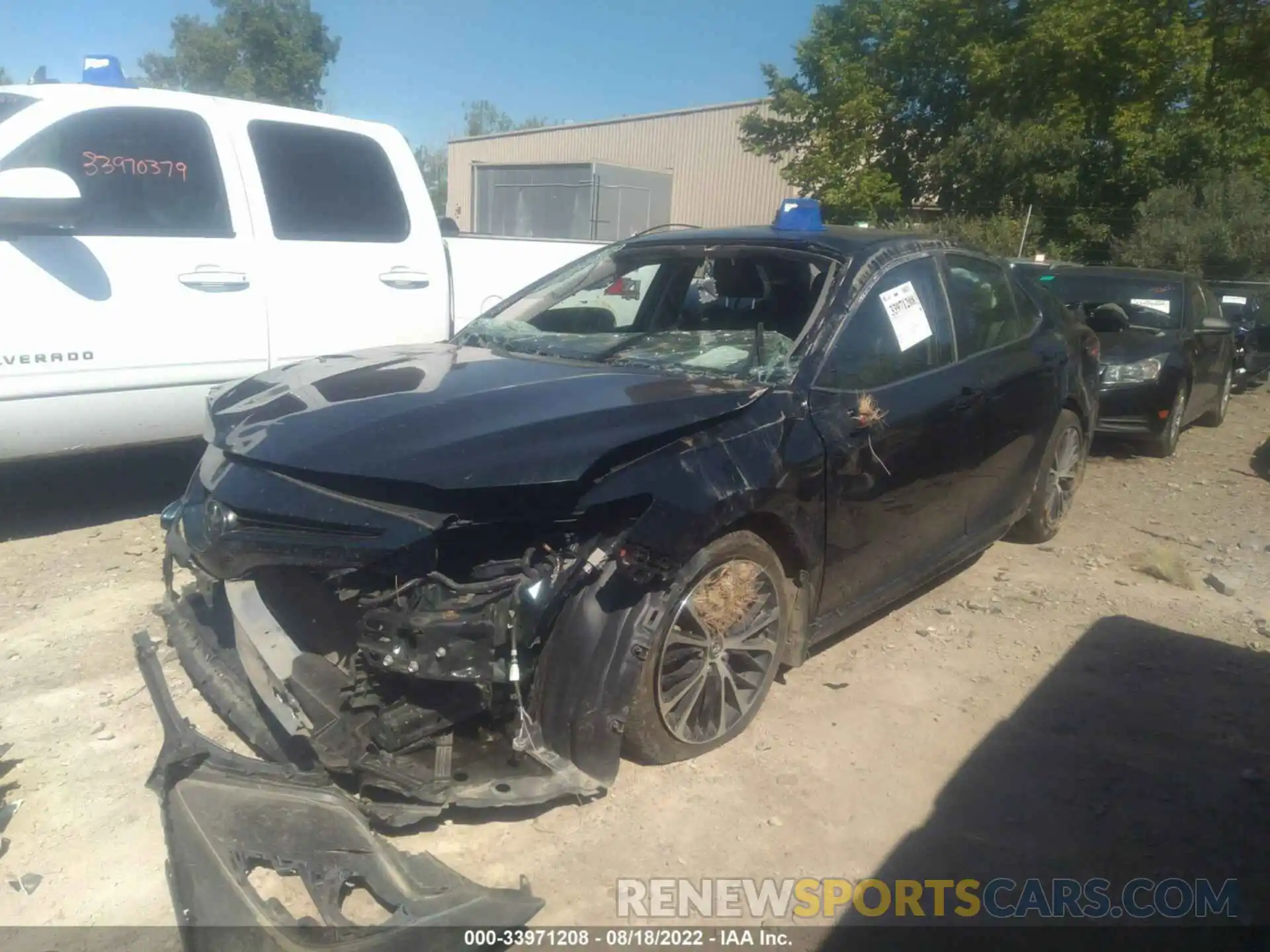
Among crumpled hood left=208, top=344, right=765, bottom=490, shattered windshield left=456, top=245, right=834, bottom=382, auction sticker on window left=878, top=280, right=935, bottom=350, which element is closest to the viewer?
crumpled hood left=208, top=344, right=765, bottom=490

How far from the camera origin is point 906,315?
152 inches

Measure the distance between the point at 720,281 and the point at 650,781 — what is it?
2.17 m

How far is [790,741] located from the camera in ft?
11.1

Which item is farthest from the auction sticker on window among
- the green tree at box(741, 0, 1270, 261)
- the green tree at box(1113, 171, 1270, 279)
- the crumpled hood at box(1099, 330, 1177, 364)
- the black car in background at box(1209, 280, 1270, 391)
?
the green tree at box(741, 0, 1270, 261)

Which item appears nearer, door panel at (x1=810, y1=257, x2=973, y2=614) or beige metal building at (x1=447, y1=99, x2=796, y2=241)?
door panel at (x1=810, y1=257, x2=973, y2=614)

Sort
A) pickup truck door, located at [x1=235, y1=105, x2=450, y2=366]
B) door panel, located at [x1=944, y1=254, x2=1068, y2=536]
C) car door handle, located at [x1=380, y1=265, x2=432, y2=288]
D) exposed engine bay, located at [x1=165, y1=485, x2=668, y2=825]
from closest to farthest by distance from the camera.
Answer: exposed engine bay, located at [x1=165, y1=485, x2=668, y2=825] → door panel, located at [x1=944, y1=254, x2=1068, y2=536] → pickup truck door, located at [x1=235, y1=105, x2=450, y2=366] → car door handle, located at [x1=380, y1=265, x2=432, y2=288]

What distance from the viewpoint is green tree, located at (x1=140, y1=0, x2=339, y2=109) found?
44438 millimetres

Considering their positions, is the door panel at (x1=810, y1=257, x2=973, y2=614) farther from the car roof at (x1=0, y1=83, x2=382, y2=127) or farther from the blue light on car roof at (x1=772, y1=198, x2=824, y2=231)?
the car roof at (x1=0, y1=83, x2=382, y2=127)

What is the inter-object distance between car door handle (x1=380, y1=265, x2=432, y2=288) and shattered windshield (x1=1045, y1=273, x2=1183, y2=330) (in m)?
5.38

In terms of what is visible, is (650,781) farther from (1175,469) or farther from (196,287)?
(1175,469)

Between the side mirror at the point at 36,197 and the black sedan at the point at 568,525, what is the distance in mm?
1277

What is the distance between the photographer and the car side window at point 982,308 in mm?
4250

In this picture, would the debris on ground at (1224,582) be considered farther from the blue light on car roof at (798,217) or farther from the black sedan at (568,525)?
the blue light on car roof at (798,217)

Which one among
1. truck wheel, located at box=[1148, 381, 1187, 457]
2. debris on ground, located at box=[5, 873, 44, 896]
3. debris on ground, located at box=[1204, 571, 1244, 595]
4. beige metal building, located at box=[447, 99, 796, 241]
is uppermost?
beige metal building, located at box=[447, 99, 796, 241]
